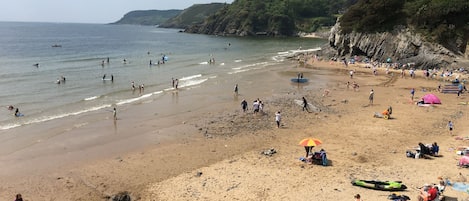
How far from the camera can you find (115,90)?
42781 millimetres

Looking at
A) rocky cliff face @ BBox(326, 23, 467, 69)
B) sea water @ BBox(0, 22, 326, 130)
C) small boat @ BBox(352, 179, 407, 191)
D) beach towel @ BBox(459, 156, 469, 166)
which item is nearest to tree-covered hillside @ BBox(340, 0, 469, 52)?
rocky cliff face @ BBox(326, 23, 467, 69)

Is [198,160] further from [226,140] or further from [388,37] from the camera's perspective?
[388,37]

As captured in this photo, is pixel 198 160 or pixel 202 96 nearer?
pixel 198 160

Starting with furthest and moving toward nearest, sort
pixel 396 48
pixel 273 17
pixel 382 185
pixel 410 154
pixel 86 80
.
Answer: pixel 273 17
pixel 396 48
pixel 86 80
pixel 410 154
pixel 382 185

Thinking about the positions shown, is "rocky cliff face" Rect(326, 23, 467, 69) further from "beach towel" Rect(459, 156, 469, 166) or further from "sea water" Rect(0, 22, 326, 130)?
"beach towel" Rect(459, 156, 469, 166)

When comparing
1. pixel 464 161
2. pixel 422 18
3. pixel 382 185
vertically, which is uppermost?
pixel 422 18

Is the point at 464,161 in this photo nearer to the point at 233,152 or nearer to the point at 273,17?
the point at 233,152

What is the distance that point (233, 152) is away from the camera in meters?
22.4

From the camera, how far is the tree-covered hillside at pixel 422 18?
52469 millimetres

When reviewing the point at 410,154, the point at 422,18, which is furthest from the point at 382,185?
the point at 422,18

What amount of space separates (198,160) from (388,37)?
4649cm

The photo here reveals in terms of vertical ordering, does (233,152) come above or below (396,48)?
below

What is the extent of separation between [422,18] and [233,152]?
4368 cm

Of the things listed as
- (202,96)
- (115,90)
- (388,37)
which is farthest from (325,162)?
(388,37)
